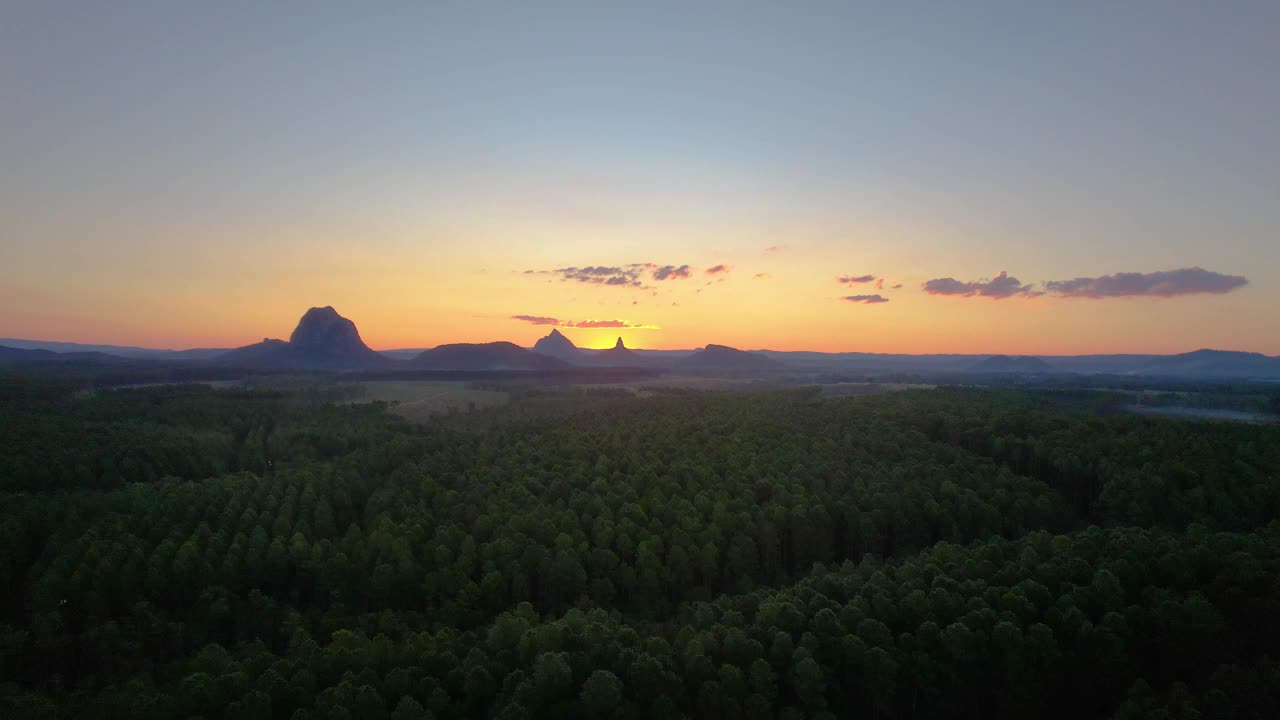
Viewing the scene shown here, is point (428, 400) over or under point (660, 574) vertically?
over

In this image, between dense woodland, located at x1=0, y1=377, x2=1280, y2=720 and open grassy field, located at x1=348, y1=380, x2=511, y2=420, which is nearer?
dense woodland, located at x1=0, y1=377, x2=1280, y2=720

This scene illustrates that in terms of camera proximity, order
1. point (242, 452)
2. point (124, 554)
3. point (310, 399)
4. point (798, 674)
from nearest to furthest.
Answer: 1. point (798, 674)
2. point (124, 554)
3. point (242, 452)
4. point (310, 399)

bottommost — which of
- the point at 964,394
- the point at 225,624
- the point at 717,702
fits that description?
the point at 225,624

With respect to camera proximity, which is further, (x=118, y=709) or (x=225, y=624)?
(x=225, y=624)

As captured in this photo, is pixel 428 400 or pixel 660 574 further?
pixel 428 400

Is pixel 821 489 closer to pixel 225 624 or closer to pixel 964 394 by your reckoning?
pixel 225 624

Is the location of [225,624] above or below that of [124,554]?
below

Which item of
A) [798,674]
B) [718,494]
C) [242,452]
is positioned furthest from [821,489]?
[242,452]

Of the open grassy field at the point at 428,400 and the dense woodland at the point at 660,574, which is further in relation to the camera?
the open grassy field at the point at 428,400
